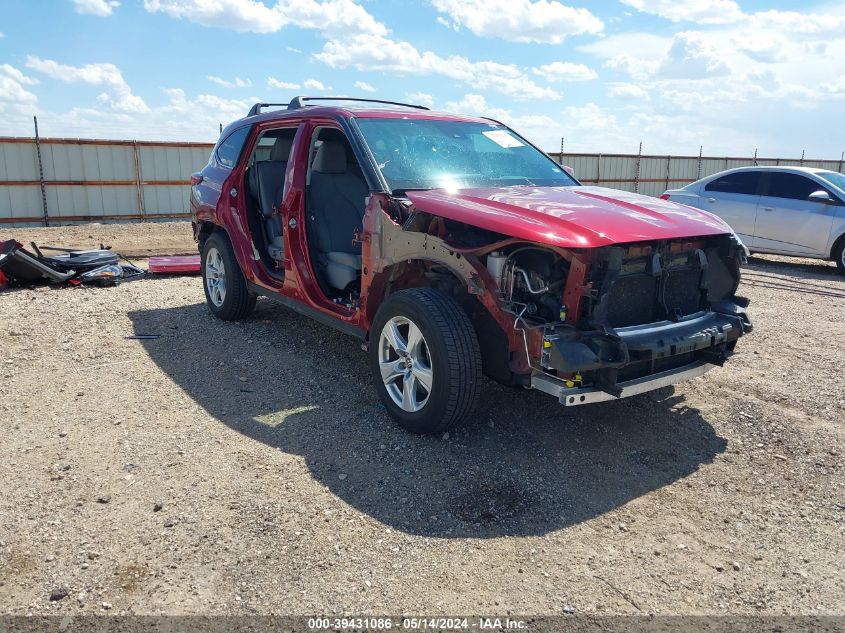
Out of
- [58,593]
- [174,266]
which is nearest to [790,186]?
[174,266]

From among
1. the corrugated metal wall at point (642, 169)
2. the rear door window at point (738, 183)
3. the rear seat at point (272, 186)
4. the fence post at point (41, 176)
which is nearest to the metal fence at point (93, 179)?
the fence post at point (41, 176)

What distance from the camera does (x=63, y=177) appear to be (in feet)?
54.4

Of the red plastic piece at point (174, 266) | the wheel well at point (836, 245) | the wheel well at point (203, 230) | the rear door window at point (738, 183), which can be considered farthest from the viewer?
the rear door window at point (738, 183)

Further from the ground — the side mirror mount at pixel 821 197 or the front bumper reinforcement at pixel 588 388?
the side mirror mount at pixel 821 197

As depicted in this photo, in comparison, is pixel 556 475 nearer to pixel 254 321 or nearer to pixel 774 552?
pixel 774 552

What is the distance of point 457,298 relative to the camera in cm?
404

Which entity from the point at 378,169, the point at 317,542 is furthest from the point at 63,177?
the point at 317,542

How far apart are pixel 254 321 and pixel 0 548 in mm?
3837

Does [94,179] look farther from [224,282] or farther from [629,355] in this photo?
[629,355]

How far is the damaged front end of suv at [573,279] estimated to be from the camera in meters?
3.39

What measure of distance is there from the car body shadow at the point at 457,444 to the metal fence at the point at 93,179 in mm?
13190

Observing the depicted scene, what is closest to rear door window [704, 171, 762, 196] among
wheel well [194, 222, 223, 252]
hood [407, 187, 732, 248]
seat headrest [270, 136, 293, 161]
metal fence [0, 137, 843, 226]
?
hood [407, 187, 732, 248]

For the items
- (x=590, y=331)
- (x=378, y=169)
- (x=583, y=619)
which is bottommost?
(x=583, y=619)

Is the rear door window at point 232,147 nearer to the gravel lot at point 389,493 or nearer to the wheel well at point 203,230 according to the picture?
the wheel well at point 203,230
